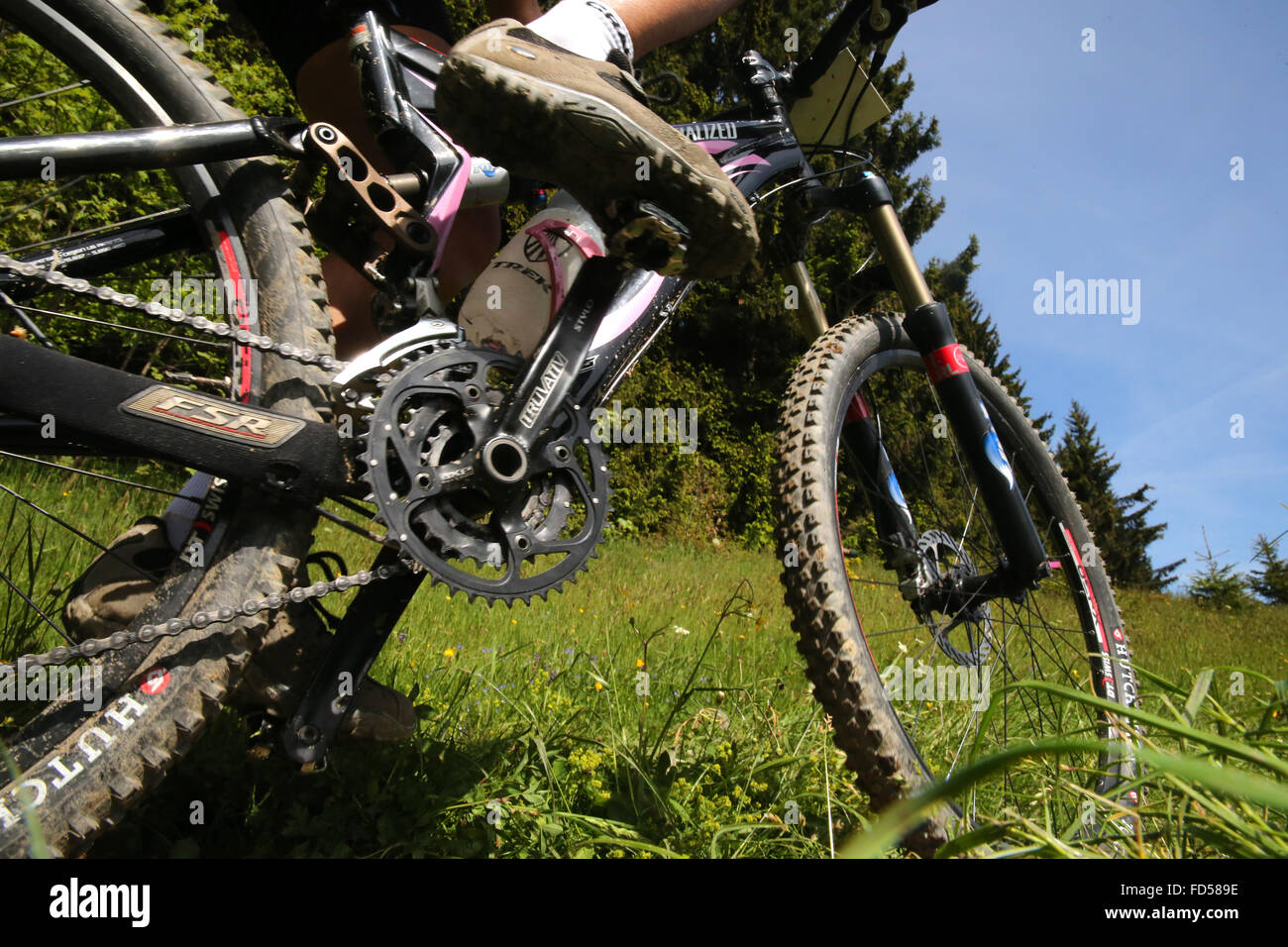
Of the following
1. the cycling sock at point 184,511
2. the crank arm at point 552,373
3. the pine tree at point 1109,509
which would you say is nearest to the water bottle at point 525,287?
the crank arm at point 552,373

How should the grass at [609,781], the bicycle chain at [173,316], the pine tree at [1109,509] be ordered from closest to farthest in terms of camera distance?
the grass at [609,781]
the bicycle chain at [173,316]
the pine tree at [1109,509]

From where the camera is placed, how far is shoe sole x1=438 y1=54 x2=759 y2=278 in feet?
3.62

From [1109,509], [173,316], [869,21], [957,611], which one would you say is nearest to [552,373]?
[173,316]

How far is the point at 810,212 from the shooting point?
203cm

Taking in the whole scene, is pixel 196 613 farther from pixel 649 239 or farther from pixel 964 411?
pixel 964 411

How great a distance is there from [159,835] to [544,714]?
855 mm

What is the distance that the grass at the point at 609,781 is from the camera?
85cm

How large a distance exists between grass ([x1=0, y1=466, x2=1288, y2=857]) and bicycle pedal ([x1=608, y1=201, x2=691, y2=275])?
2.83 feet

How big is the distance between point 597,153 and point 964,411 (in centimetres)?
114

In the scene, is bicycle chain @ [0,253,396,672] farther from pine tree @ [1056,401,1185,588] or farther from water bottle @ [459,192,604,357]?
pine tree @ [1056,401,1185,588]

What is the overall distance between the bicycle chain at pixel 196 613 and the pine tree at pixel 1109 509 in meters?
23.9

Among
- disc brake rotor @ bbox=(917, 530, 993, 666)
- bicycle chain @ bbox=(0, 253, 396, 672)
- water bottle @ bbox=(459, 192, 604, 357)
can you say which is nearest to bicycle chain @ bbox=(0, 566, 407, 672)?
bicycle chain @ bbox=(0, 253, 396, 672)

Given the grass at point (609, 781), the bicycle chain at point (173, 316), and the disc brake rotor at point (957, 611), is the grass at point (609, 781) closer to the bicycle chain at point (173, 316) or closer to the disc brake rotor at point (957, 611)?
the disc brake rotor at point (957, 611)
